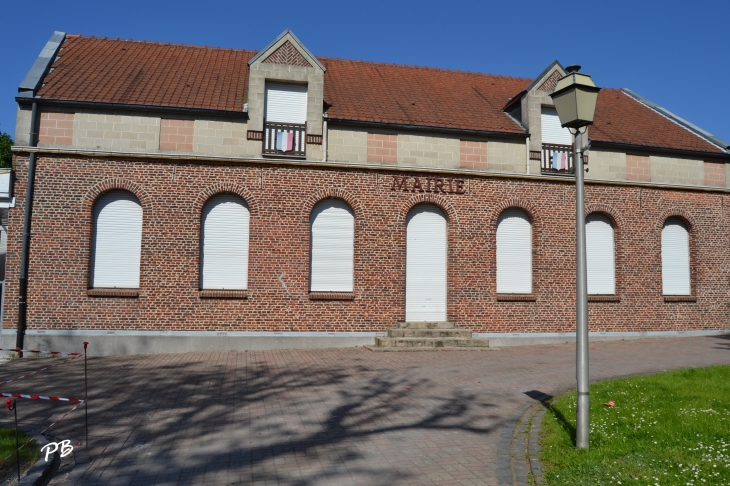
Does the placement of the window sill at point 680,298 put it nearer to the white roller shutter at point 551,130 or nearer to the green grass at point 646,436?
the white roller shutter at point 551,130

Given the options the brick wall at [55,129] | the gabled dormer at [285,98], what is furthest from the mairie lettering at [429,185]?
the brick wall at [55,129]

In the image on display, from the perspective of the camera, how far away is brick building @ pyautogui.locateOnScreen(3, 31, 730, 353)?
43.6 ft

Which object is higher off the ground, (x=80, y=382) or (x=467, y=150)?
(x=467, y=150)

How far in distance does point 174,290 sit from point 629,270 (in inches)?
520

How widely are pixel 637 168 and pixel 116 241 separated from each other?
15.5m

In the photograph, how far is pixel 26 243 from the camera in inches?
506

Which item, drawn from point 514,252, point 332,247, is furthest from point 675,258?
point 332,247

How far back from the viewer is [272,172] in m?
14.2

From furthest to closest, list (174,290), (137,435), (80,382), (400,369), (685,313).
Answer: (685,313) < (174,290) < (400,369) < (80,382) < (137,435)

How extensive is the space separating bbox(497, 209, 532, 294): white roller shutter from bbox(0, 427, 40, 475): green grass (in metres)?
12.2

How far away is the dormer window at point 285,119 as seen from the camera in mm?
14367

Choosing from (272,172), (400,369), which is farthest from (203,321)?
(400,369)

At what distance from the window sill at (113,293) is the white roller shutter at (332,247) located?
4543 mm

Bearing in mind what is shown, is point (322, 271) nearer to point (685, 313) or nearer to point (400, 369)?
point (400, 369)
